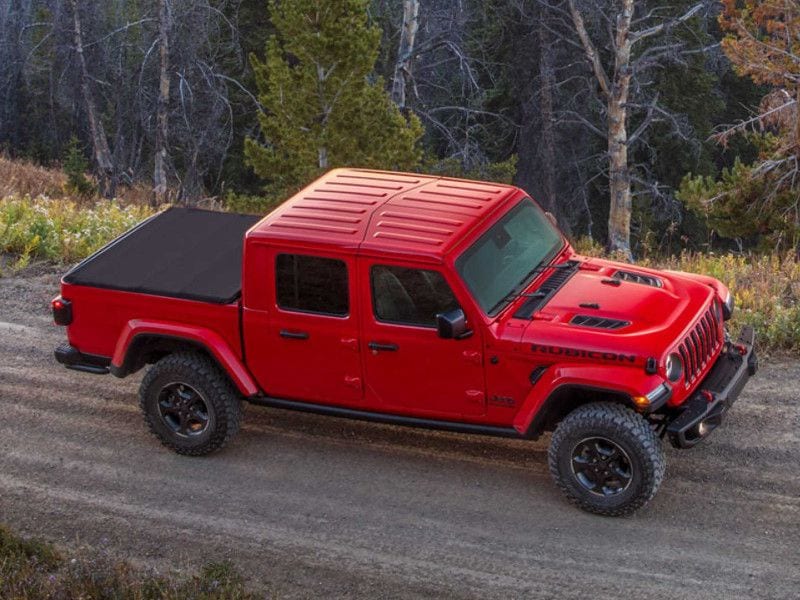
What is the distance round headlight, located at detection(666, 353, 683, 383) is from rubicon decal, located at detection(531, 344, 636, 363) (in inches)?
10.5

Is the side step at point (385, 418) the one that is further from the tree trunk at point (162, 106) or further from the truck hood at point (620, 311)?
the tree trunk at point (162, 106)

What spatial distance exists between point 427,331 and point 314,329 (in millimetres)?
825

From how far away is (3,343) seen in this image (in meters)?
10.7

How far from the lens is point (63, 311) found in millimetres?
8664

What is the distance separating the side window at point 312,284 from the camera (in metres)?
7.80

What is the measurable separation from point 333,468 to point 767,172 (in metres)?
13.9

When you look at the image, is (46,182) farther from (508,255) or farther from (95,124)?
(508,255)

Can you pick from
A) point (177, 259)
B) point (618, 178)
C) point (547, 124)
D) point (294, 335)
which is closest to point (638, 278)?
point (294, 335)

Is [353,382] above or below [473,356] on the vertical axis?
below

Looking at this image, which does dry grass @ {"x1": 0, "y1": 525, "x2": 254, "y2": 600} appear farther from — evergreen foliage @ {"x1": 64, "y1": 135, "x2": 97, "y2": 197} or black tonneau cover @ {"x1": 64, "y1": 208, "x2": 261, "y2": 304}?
evergreen foliage @ {"x1": 64, "y1": 135, "x2": 97, "y2": 197}

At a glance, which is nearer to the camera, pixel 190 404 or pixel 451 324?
pixel 451 324

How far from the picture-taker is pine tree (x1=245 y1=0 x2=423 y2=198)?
1967 centimetres

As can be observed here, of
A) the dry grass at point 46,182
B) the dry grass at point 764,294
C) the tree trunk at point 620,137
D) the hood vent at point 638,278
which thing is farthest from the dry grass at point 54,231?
the tree trunk at point 620,137

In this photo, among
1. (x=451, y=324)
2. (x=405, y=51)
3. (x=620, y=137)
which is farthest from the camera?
(x=620, y=137)
